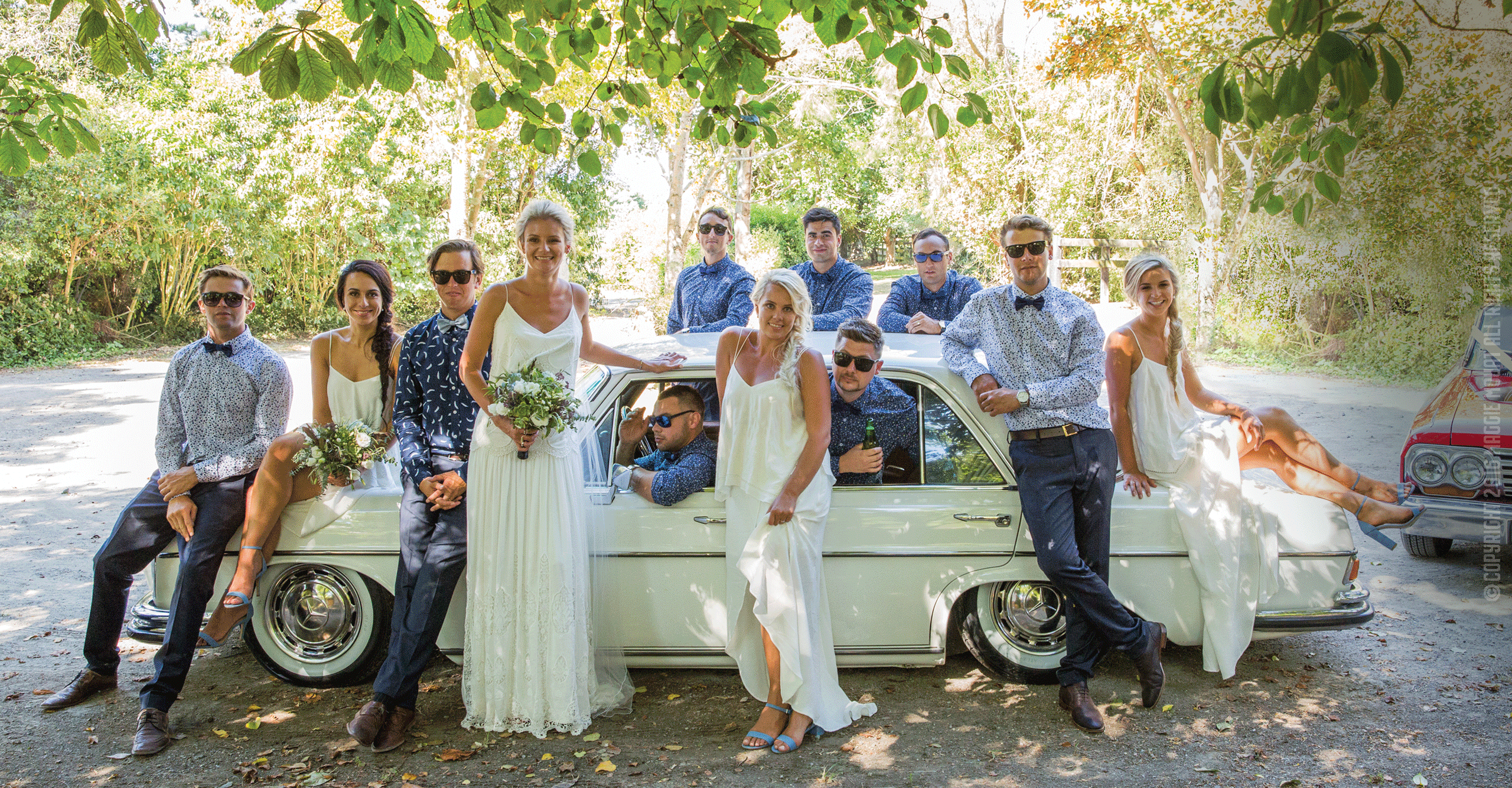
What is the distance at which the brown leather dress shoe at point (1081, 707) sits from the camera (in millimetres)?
4156

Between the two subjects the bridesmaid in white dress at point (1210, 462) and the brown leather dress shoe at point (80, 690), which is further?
the brown leather dress shoe at point (80, 690)

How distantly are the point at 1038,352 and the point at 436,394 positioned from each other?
2.70 meters

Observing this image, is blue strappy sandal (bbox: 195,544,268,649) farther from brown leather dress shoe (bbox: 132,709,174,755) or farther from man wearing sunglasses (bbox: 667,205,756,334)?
man wearing sunglasses (bbox: 667,205,756,334)

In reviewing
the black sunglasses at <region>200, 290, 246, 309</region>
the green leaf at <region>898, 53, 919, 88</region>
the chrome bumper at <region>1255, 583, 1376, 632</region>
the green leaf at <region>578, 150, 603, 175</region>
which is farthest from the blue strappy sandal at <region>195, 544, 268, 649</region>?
the chrome bumper at <region>1255, 583, 1376, 632</region>

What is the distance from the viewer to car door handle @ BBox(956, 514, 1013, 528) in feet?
14.2

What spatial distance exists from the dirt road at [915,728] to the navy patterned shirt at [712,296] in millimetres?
2363

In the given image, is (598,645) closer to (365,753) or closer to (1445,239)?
(365,753)

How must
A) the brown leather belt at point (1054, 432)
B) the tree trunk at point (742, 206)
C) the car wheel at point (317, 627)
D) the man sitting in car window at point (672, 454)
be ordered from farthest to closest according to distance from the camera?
the tree trunk at point (742, 206)
the car wheel at point (317, 627)
the man sitting in car window at point (672, 454)
the brown leather belt at point (1054, 432)

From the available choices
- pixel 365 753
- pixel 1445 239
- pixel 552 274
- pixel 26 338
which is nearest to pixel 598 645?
pixel 365 753

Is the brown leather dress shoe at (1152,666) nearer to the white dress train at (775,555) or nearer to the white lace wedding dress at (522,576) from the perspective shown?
the white dress train at (775,555)

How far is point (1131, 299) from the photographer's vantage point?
15.4ft

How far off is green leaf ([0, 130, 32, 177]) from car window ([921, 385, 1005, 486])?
4.11m

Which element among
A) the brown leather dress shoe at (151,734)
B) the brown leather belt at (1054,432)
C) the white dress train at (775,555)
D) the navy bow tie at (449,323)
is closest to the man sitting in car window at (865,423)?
the white dress train at (775,555)

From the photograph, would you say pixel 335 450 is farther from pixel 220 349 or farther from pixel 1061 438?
pixel 1061 438
